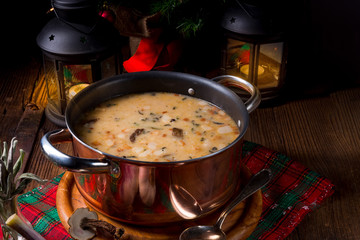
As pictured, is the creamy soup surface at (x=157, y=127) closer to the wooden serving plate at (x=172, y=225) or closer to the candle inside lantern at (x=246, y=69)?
the wooden serving plate at (x=172, y=225)

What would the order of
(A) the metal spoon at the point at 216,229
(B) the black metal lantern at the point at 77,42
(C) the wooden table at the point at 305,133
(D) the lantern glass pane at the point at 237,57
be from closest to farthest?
1. (A) the metal spoon at the point at 216,229
2. (C) the wooden table at the point at 305,133
3. (B) the black metal lantern at the point at 77,42
4. (D) the lantern glass pane at the point at 237,57

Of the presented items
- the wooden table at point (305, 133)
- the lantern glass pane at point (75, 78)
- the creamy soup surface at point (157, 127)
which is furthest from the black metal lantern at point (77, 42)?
the creamy soup surface at point (157, 127)

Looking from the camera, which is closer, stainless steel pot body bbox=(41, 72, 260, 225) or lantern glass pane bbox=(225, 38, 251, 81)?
stainless steel pot body bbox=(41, 72, 260, 225)

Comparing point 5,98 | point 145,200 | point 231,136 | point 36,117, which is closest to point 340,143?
point 231,136

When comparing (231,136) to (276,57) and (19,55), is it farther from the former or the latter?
(19,55)

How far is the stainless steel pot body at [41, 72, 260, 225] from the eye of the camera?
3.38 ft

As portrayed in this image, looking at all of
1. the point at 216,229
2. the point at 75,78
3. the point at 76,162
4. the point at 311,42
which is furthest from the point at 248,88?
the point at 311,42

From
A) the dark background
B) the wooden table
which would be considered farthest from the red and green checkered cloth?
the dark background

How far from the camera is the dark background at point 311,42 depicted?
6.58 feet

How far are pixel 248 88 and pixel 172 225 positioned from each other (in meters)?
0.41

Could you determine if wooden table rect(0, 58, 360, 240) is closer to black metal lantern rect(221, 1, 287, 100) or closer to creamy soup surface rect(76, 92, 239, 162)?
black metal lantern rect(221, 1, 287, 100)

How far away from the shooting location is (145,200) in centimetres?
110

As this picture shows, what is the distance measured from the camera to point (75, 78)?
180cm

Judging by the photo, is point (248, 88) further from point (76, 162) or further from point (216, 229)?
point (76, 162)
